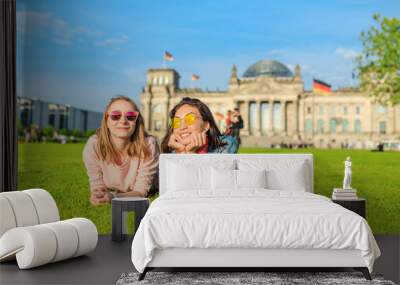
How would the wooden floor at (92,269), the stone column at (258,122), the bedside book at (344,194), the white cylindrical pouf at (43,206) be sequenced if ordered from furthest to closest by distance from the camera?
the stone column at (258,122)
the bedside book at (344,194)
the white cylindrical pouf at (43,206)
the wooden floor at (92,269)

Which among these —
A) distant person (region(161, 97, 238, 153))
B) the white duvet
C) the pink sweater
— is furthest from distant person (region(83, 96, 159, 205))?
the white duvet

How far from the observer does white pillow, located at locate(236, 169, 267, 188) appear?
525 cm

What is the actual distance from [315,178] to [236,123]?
120 centimetres

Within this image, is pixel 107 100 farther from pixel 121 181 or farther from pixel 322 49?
pixel 322 49

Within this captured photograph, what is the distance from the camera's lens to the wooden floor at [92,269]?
3.92 metres

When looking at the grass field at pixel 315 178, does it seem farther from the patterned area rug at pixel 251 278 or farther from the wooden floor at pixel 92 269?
the patterned area rug at pixel 251 278

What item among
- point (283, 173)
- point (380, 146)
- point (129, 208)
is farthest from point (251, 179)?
point (380, 146)

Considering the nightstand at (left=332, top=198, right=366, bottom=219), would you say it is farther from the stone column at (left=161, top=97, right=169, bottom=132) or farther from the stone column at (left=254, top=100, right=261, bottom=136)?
the stone column at (left=161, top=97, right=169, bottom=132)

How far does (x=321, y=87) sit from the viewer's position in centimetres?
698

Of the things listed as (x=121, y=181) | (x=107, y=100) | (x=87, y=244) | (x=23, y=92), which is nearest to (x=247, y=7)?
(x=107, y=100)

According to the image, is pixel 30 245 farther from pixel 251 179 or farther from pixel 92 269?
pixel 251 179

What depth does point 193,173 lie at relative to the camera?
5477 millimetres

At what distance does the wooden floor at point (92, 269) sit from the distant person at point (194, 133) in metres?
1.77

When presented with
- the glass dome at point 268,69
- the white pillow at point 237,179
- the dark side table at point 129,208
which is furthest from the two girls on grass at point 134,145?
the white pillow at point 237,179
